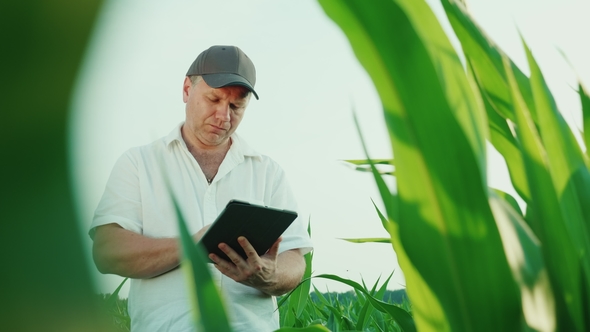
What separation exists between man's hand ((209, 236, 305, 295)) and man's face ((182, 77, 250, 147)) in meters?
0.39

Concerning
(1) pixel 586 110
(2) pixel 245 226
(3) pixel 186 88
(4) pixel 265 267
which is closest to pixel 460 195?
(1) pixel 586 110

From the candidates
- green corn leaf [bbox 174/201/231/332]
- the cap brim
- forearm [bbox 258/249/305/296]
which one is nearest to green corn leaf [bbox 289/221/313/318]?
forearm [bbox 258/249/305/296]

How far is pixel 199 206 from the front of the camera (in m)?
1.59

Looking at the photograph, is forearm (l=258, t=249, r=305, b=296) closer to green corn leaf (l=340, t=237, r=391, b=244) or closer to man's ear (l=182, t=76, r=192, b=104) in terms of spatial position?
man's ear (l=182, t=76, r=192, b=104)

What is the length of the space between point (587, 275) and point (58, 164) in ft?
1.07

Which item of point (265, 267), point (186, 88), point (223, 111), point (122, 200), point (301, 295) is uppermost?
point (186, 88)

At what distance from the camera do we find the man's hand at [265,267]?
4.16 ft

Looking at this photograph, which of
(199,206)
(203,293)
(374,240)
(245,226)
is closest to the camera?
(203,293)

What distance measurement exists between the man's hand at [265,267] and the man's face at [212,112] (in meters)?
0.39

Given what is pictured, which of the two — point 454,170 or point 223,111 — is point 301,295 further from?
point 454,170

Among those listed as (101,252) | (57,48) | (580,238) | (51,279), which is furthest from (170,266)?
(580,238)

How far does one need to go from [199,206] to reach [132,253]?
0.84ft

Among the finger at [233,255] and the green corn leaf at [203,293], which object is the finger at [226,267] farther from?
the green corn leaf at [203,293]

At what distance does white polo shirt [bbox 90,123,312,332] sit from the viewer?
142cm
